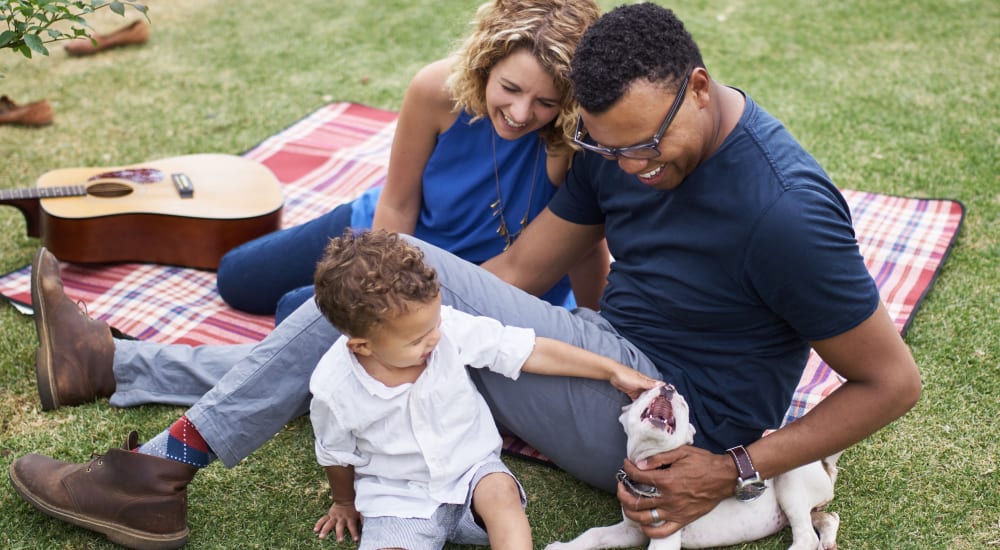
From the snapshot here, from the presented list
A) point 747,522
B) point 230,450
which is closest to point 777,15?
point 747,522

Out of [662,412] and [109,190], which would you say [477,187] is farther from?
[109,190]

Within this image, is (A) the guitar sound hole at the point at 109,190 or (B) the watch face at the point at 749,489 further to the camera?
(A) the guitar sound hole at the point at 109,190

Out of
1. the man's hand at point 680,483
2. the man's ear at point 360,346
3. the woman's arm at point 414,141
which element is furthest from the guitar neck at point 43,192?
the man's hand at point 680,483

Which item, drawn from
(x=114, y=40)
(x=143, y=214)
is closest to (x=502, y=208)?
(x=143, y=214)

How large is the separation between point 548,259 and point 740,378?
0.70 m

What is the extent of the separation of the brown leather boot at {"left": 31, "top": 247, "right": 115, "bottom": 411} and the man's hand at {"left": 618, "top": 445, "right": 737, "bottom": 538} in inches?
66.5

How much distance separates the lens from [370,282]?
196cm

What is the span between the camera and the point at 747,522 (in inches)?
90.4

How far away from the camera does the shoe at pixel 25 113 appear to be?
4840 millimetres

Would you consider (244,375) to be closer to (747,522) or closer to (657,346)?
(657,346)

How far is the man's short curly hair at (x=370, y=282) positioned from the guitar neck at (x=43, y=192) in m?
1.98

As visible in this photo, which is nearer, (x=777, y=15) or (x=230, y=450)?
(x=230, y=450)

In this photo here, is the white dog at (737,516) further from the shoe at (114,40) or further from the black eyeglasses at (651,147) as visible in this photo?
the shoe at (114,40)

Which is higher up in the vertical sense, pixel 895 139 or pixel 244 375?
pixel 244 375
